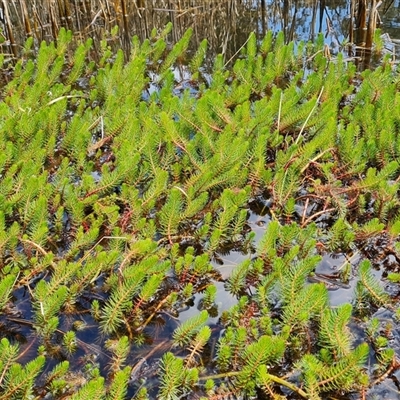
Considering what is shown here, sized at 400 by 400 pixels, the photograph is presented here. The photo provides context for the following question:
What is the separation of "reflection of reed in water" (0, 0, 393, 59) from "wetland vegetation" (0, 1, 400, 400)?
2.77 m

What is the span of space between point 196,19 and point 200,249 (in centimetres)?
554

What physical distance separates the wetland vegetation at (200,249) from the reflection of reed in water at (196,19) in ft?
9.08

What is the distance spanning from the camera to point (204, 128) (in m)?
3.82

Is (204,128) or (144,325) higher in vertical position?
(204,128)

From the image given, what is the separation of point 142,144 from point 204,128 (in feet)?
1.64

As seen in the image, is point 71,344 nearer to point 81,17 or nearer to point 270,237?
point 270,237

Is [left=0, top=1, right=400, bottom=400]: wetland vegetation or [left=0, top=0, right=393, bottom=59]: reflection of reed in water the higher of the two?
[left=0, top=0, right=393, bottom=59]: reflection of reed in water

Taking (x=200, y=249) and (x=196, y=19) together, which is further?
(x=196, y=19)

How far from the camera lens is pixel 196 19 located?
305 inches

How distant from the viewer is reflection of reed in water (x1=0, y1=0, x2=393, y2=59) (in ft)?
23.3

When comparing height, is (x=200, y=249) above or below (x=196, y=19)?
below

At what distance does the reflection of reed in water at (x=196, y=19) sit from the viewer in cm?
709

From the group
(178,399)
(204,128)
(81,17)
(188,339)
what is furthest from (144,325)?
(81,17)

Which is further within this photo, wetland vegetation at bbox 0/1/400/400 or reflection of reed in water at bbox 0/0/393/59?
reflection of reed in water at bbox 0/0/393/59
